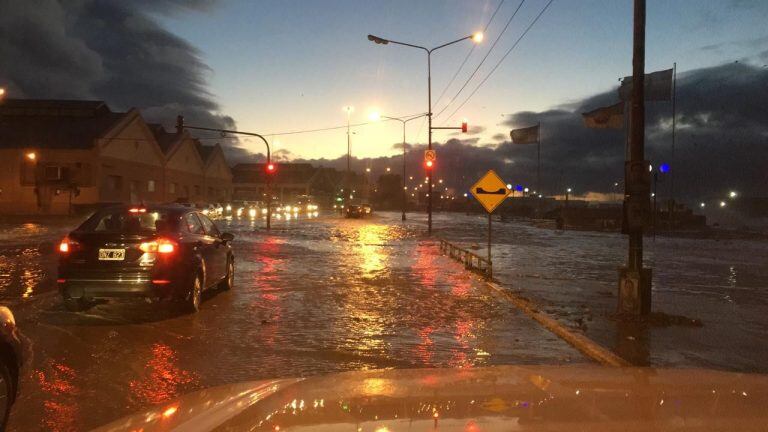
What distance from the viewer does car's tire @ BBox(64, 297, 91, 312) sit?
9.37 m

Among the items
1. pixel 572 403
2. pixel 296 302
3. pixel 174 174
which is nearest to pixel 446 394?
pixel 572 403

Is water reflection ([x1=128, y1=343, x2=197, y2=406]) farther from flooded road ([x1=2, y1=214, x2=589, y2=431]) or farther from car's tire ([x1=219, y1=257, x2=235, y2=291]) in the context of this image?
car's tire ([x1=219, y1=257, x2=235, y2=291])

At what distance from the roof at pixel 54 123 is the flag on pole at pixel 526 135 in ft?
113

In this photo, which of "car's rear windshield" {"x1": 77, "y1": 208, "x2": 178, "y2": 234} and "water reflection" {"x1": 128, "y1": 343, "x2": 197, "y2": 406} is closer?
"water reflection" {"x1": 128, "y1": 343, "x2": 197, "y2": 406}

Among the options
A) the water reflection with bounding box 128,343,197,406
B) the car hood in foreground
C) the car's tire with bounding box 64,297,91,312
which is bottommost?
the water reflection with bounding box 128,343,197,406

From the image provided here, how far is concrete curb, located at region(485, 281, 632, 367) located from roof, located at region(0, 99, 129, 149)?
159 feet

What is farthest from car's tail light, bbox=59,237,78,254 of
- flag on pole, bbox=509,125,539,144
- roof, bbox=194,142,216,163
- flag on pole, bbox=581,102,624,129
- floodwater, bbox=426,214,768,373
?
roof, bbox=194,142,216,163

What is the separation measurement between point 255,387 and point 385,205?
123 m

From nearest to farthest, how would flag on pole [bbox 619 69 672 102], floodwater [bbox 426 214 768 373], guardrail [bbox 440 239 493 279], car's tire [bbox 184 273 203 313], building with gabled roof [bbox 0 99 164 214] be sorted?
floodwater [bbox 426 214 768 373]
car's tire [bbox 184 273 203 313]
flag on pole [bbox 619 69 672 102]
guardrail [bbox 440 239 493 279]
building with gabled roof [bbox 0 99 164 214]

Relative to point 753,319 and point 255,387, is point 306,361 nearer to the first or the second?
point 255,387

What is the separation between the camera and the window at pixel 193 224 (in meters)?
9.99

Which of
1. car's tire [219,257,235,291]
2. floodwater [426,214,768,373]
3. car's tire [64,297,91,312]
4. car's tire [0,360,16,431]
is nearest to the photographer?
car's tire [0,360,16,431]

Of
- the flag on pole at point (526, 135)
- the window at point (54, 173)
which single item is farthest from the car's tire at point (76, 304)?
the window at point (54, 173)

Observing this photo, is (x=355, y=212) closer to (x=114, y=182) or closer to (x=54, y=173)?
(x=114, y=182)
